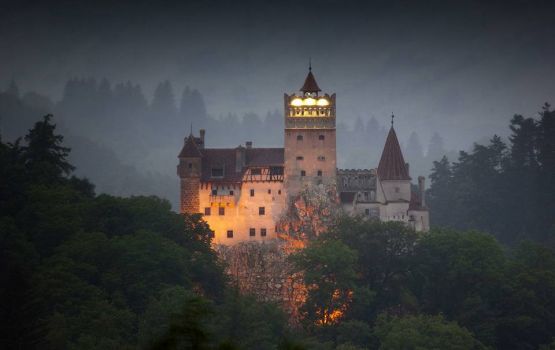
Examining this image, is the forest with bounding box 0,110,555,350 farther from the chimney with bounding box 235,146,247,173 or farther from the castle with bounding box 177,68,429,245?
the chimney with bounding box 235,146,247,173

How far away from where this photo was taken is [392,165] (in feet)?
319

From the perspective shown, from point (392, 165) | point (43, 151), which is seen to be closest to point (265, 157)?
point (392, 165)

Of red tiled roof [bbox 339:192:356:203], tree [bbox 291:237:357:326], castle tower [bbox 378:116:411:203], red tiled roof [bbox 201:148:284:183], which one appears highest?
red tiled roof [bbox 201:148:284:183]

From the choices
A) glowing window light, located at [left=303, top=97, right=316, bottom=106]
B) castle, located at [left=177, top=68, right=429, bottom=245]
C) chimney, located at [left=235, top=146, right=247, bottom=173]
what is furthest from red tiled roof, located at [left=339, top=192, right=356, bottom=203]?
chimney, located at [left=235, top=146, right=247, bottom=173]

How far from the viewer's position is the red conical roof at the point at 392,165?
316 ft

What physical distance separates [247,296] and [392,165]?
55.8 ft

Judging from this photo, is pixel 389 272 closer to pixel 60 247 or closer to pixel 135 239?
pixel 135 239

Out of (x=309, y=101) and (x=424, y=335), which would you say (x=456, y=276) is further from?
(x=309, y=101)

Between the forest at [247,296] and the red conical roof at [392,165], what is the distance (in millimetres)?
4606

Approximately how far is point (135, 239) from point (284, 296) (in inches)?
507

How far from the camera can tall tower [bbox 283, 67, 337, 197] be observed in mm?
95125

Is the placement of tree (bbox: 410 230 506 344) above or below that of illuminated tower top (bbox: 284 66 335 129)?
below

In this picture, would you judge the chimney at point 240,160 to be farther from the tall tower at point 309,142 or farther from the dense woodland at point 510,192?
the dense woodland at point 510,192

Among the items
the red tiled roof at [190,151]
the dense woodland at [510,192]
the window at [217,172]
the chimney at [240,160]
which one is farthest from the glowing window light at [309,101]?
the dense woodland at [510,192]
